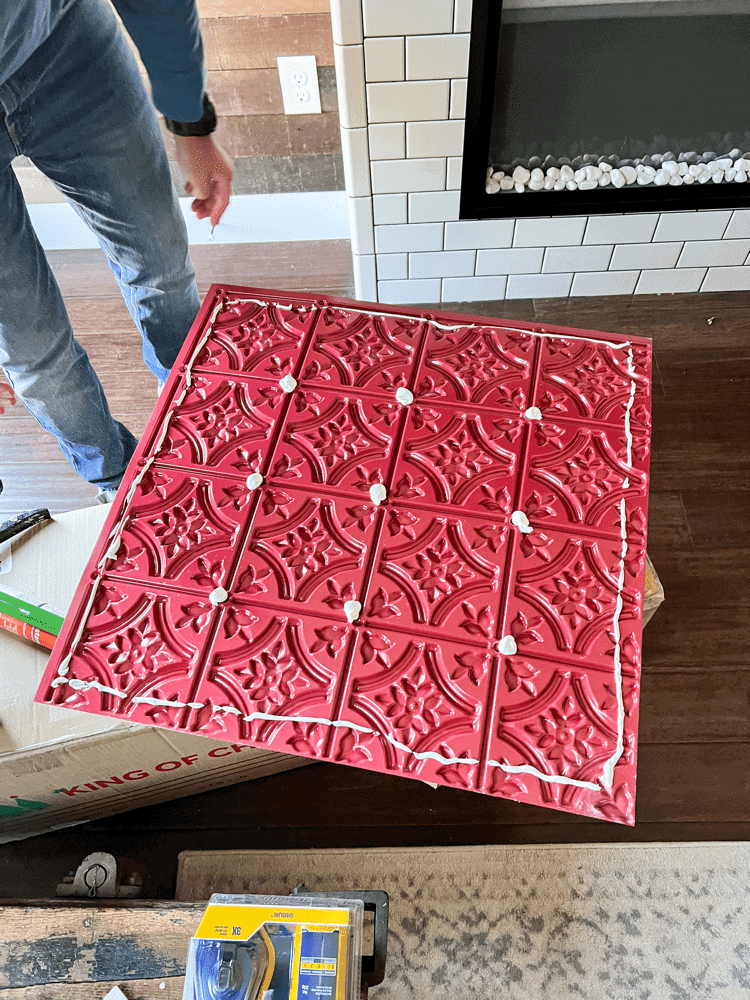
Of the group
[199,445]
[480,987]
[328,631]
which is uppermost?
[199,445]

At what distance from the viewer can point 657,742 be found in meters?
1.27

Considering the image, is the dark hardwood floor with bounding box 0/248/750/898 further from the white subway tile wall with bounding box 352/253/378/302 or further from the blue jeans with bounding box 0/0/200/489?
the white subway tile wall with bounding box 352/253/378/302

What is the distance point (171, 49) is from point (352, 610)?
0.82 m

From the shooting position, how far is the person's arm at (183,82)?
3.29 feet

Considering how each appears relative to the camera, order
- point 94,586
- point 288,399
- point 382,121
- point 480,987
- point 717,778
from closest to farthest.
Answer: point 94,586, point 288,399, point 480,987, point 717,778, point 382,121

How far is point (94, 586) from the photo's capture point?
877mm

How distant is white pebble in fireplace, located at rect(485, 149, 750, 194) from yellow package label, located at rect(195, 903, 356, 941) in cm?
130

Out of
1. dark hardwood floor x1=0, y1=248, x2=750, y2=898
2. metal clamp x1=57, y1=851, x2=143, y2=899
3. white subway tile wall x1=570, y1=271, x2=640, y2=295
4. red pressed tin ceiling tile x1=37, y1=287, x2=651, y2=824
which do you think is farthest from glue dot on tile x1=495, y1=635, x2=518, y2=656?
white subway tile wall x1=570, y1=271, x2=640, y2=295

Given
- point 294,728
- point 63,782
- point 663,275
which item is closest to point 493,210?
point 663,275

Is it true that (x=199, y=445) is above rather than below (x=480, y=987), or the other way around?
above

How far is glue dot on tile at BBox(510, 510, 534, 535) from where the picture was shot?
0.89m

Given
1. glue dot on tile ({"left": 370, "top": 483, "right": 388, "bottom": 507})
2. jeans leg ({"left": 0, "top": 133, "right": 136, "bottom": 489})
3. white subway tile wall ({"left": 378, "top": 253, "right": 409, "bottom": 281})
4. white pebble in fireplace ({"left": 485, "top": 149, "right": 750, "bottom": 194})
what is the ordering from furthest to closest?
white subway tile wall ({"left": 378, "top": 253, "right": 409, "bottom": 281})
white pebble in fireplace ({"left": 485, "top": 149, "right": 750, "bottom": 194})
jeans leg ({"left": 0, "top": 133, "right": 136, "bottom": 489})
glue dot on tile ({"left": 370, "top": 483, "right": 388, "bottom": 507})

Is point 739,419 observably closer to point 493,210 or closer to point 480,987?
point 493,210

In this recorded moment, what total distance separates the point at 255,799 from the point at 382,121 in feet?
3.99
